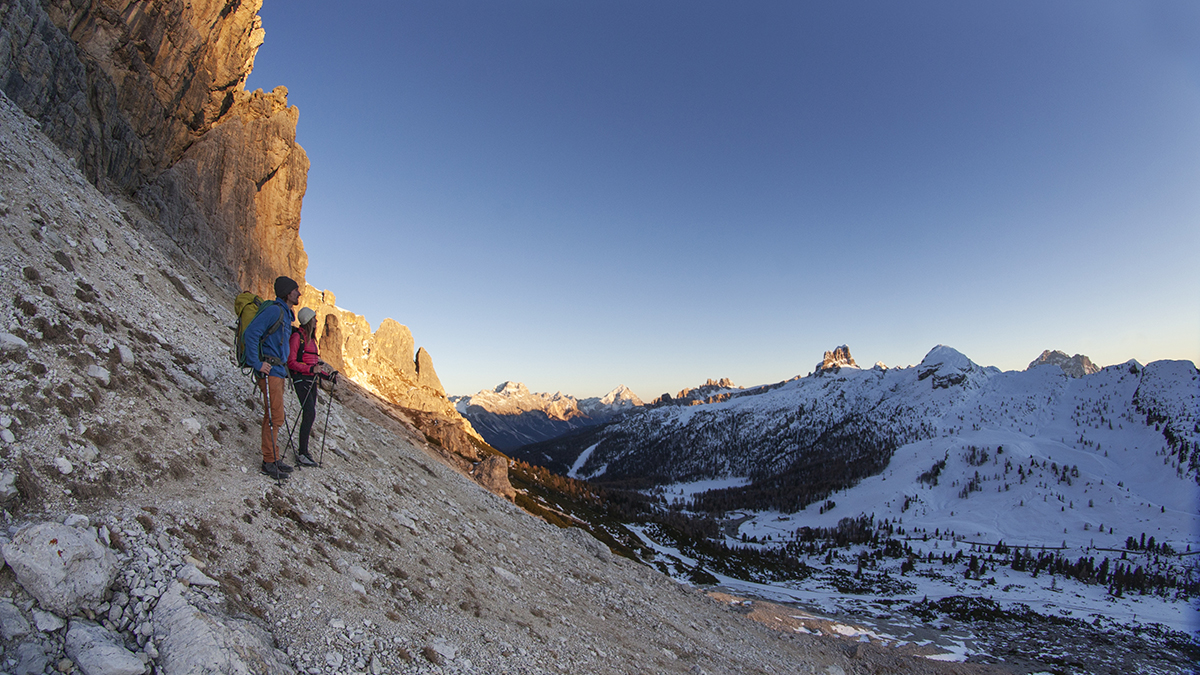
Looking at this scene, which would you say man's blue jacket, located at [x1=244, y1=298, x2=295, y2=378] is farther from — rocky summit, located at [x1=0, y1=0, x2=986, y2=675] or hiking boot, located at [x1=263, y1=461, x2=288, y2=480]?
hiking boot, located at [x1=263, y1=461, x2=288, y2=480]

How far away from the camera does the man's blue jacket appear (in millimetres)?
12289

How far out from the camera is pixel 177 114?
161 feet

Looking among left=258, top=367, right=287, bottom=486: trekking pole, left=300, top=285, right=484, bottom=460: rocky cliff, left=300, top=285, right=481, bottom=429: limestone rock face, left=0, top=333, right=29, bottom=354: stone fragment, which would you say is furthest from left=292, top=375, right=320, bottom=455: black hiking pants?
left=300, top=285, right=481, bottom=429: limestone rock face

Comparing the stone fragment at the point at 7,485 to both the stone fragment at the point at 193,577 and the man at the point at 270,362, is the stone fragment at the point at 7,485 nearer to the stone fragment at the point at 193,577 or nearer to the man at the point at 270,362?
the stone fragment at the point at 193,577

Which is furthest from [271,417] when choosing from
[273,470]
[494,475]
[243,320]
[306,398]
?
[494,475]

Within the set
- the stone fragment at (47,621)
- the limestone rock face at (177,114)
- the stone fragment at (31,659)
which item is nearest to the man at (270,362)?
the stone fragment at (47,621)

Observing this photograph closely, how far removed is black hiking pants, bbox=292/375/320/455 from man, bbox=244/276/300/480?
1.16 m

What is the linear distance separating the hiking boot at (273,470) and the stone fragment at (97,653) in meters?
6.25

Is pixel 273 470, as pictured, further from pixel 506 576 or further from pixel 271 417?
pixel 506 576

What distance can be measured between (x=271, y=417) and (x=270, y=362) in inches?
56.2

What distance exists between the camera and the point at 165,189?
148ft

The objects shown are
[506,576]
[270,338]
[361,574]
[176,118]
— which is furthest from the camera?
[176,118]

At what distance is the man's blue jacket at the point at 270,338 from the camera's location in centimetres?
1229

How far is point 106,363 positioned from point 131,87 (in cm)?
4735
